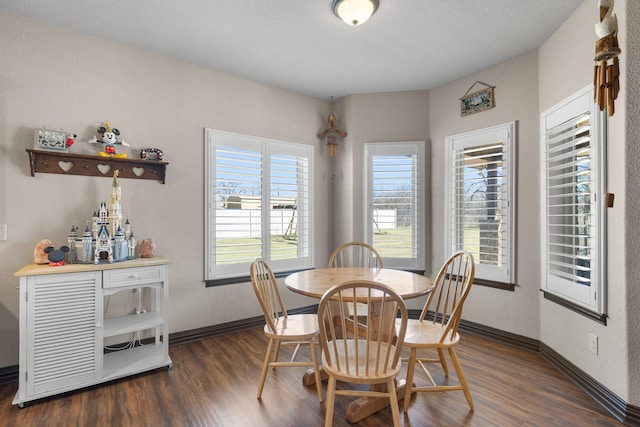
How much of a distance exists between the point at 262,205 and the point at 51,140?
1878mm

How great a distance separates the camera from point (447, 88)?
3.69m

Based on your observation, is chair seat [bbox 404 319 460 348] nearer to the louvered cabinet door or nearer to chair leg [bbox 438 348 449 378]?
chair leg [bbox 438 348 449 378]

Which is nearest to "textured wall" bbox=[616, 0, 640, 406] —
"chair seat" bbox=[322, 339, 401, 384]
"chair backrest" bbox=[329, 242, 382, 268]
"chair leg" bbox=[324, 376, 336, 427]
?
"chair seat" bbox=[322, 339, 401, 384]

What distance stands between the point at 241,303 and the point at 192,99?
2.15 meters

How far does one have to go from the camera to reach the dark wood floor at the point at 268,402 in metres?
1.95

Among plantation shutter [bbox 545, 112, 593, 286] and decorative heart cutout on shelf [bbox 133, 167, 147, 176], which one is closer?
plantation shutter [bbox 545, 112, 593, 286]

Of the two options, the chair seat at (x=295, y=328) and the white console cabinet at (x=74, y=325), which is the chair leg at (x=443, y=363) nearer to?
the chair seat at (x=295, y=328)

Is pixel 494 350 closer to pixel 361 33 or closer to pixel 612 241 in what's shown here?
pixel 612 241

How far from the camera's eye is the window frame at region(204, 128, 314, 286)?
10.8 ft

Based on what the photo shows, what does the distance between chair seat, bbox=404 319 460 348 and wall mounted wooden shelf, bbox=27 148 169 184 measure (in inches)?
97.5

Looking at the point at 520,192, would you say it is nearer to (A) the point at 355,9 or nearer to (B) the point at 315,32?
(A) the point at 355,9

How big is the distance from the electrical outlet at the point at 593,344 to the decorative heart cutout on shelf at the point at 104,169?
3.90 meters

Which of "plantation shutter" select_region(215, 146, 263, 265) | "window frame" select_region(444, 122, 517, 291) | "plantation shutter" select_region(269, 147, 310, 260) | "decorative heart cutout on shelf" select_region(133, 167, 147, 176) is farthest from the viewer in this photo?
A: "plantation shutter" select_region(269, 147, 310, 260)

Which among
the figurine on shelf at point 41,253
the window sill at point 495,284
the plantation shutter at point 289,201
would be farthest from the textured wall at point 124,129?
the window sill at point 495,284
